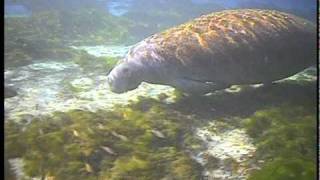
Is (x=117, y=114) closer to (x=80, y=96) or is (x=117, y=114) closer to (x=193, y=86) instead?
(x=80, y=96)

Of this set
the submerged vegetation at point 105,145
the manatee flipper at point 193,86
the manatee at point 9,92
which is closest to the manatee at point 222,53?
the manatee flipper at point 193,86

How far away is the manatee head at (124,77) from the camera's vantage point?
220cm

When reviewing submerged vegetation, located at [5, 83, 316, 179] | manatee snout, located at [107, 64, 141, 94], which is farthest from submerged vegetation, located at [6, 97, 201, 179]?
manatee snout, located at [107, 64, 141, 94]

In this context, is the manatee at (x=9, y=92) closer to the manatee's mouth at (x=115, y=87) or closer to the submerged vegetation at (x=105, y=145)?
the submerged vegetation at (x=105, y=145)

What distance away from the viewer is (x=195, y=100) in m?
2.26

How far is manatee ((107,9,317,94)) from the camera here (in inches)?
87.9

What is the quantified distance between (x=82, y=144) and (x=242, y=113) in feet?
2.76

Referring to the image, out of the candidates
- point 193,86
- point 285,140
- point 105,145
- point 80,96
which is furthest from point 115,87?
point 285,140

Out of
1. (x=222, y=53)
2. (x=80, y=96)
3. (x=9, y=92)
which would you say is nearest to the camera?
(x=9, y=92)

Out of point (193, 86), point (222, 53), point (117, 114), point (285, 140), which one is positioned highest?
point (222, 53)

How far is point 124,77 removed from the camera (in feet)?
7.23

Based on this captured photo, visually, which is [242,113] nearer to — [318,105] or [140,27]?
[318,105]

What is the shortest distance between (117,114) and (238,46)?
2.39ft

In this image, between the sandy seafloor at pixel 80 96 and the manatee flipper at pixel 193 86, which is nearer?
the sandy seafloor at pixel 80 96
